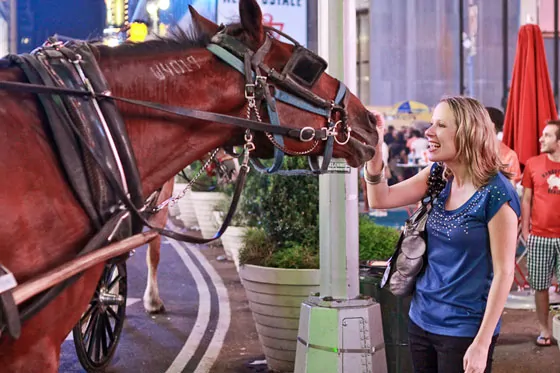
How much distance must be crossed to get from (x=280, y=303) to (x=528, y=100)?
4.35 meters

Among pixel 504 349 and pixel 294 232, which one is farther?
pixel 504 349

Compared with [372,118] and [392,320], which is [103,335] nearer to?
[392,320]

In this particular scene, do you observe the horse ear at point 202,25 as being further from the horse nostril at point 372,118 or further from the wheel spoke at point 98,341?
the wheel spoke at point 98,341

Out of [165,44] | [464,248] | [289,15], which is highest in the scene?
[289,15]

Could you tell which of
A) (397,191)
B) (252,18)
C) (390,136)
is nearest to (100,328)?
(397,191)

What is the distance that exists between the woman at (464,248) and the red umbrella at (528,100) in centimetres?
520

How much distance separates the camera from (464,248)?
3.16 metres

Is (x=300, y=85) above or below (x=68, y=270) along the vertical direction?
above

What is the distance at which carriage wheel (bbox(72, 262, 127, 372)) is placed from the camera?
569cm

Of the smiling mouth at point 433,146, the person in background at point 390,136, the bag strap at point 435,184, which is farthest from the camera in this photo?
the person in background at point 390,136

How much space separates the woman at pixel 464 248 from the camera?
9.93 ft

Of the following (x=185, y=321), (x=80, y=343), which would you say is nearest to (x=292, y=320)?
(x=80, y=343)

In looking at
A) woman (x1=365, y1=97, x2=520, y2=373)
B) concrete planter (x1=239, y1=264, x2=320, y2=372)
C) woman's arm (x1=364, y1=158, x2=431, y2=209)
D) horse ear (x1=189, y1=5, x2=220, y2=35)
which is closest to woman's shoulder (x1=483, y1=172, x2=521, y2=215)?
woman (x1=365, y1=97, x2=520, y2=373)

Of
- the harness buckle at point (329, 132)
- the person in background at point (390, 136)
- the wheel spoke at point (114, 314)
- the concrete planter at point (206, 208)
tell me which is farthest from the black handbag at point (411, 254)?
the person in background at point (390, 136)
